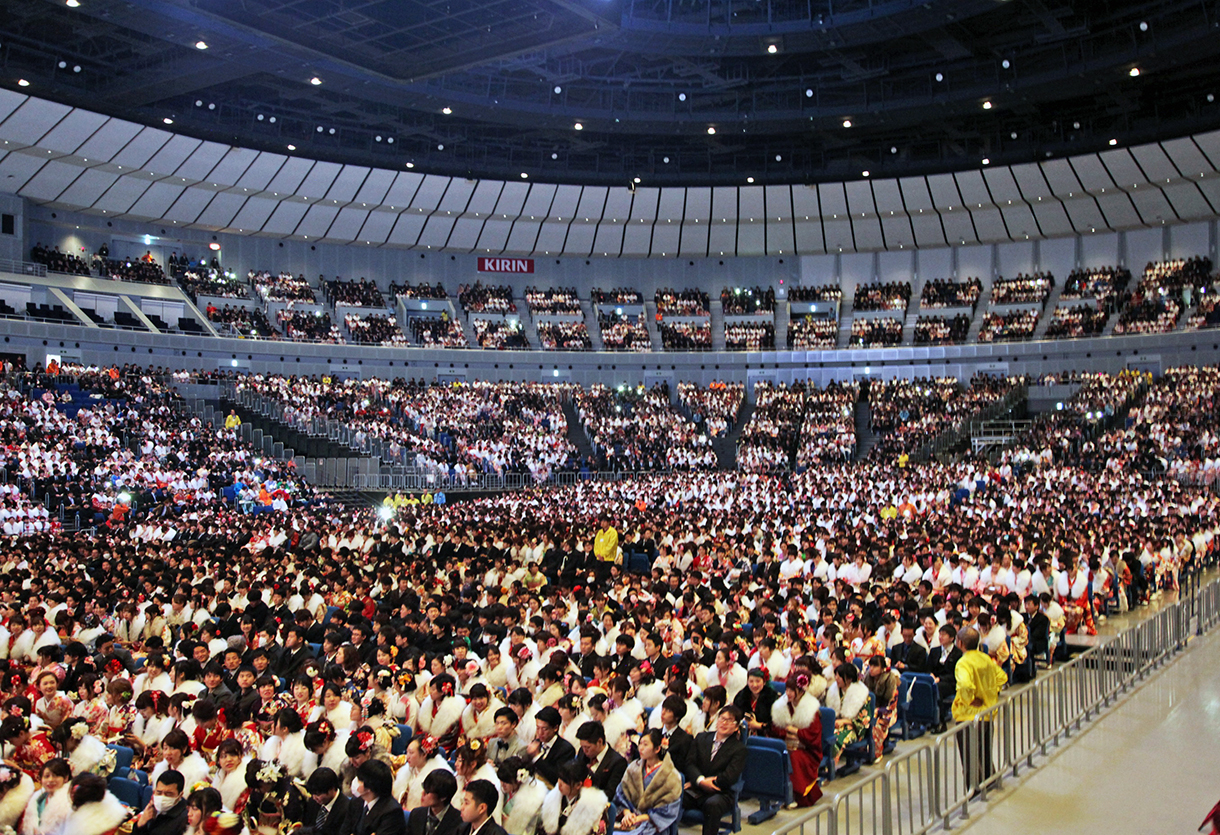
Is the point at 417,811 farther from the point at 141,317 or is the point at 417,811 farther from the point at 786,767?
the point at 141,317

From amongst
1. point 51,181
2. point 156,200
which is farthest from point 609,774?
point 156,200

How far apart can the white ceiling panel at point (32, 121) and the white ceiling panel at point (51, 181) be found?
12.1 ft

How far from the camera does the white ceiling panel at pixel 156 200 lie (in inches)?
1903

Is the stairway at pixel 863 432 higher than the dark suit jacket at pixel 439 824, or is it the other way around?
the stairway at pixel 863 432

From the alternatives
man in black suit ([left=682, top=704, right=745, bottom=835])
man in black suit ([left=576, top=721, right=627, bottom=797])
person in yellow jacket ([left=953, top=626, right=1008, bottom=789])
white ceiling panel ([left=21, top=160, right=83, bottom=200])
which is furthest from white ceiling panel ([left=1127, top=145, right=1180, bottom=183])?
white ceiling panel ([left=21, top=160, right=83, bottom=200])

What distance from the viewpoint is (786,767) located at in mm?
8336

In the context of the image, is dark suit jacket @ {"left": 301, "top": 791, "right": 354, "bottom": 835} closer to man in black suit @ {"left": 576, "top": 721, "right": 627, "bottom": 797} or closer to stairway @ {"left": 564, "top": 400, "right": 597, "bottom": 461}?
man in black suit @ {"left": 576, "top": 721, "right": 627, "bottom": 797}

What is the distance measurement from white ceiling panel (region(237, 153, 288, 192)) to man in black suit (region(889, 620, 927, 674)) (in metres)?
43.4

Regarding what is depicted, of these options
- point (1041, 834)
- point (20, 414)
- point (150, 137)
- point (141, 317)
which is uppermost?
point (150, 137)

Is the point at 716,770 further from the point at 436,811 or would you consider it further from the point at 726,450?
the point at 726,450

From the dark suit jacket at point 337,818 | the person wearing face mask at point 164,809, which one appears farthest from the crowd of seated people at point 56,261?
the dark suit jacket at point 337,818

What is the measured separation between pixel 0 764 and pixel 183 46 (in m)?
34.0

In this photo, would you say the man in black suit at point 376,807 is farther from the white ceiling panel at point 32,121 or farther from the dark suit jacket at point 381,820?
the white ceiling panel at point 32,121

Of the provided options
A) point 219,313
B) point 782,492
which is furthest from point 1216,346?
point 219,313
